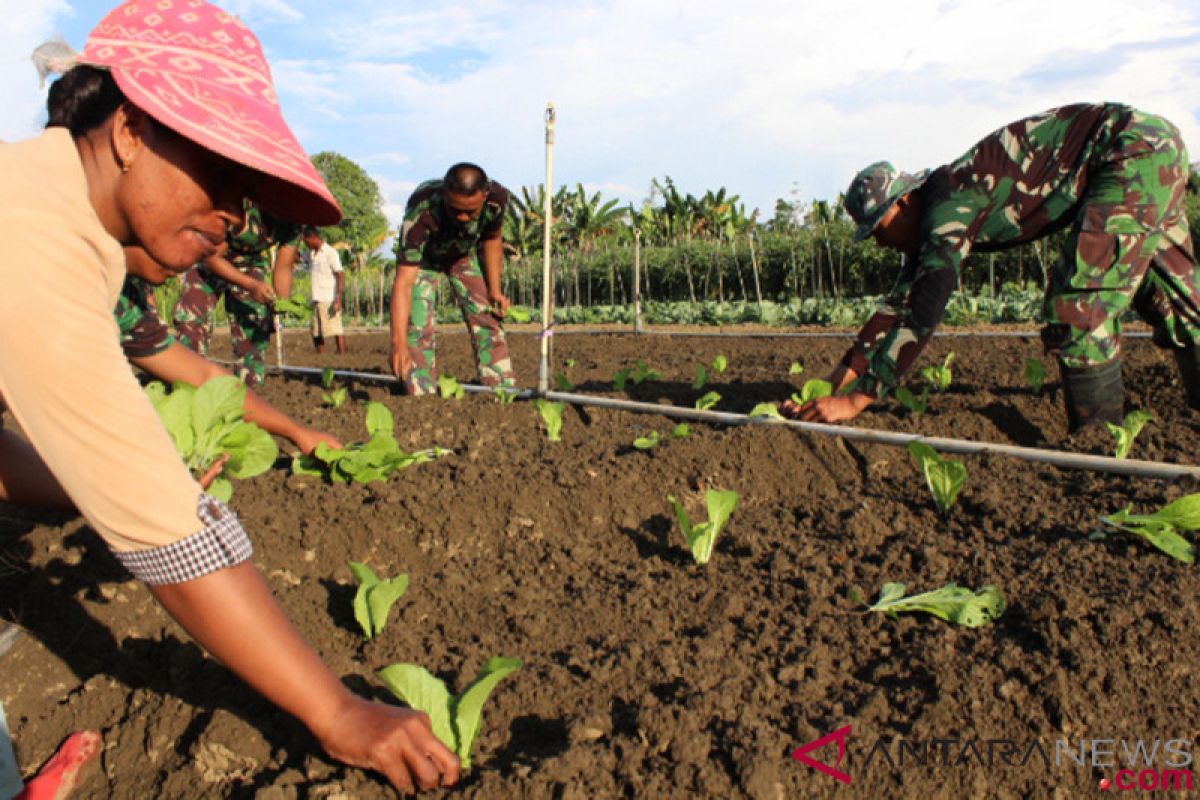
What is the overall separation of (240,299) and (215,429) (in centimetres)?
391

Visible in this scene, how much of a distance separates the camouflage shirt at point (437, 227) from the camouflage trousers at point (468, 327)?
0.14 meters

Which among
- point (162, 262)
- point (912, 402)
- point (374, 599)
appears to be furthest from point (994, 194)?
point (162, 262)

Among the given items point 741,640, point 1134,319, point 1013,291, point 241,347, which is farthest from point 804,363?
point 1013,291

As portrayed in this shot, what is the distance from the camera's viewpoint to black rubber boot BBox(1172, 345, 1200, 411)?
3561 millimetres

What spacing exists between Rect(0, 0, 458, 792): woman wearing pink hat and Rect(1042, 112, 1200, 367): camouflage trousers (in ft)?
10.3

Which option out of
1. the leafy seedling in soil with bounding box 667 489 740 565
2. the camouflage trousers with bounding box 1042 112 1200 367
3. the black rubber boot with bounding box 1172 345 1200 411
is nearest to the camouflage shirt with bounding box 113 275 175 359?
the leafy seedling in soil with bounding box 667 489 740 565

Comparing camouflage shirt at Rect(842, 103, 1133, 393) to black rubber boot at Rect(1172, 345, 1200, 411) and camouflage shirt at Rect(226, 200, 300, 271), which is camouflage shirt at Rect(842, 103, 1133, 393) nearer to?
black rubber boot at Rect(1172, 345, 1200, 411)

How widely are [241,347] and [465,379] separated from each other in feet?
6.95

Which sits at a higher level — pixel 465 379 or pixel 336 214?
pixel 336 214

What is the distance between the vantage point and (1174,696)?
1.54m

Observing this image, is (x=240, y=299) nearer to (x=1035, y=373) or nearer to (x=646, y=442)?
(x=646, y=442)

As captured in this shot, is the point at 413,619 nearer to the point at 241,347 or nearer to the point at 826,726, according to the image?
the point at 826,726

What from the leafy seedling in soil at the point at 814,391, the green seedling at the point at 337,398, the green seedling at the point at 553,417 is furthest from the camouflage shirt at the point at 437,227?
the leafy seedling in soil at the point at 814,391

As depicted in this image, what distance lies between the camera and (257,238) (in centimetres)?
522
